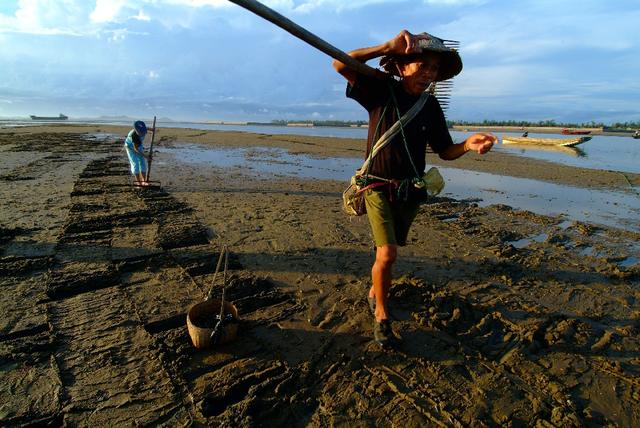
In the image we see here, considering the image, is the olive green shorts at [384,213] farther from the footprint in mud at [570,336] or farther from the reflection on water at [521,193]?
the reflection on water at [521,193]

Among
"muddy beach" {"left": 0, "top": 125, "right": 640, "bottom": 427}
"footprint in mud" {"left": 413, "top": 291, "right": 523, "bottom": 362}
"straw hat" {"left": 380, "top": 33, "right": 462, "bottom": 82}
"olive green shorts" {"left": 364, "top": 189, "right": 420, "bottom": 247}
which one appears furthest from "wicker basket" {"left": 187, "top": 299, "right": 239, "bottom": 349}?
"straw hat" {"left": 380, "top": 33, "right": 462, "bottom": 82}

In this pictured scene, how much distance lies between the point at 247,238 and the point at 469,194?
7461mm

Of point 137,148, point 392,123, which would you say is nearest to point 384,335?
point 392,123

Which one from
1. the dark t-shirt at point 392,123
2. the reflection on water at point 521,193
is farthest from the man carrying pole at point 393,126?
the reflection on water at point 521,193

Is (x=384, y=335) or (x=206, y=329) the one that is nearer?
(x=206, y=329)

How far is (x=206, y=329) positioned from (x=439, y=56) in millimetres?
3219

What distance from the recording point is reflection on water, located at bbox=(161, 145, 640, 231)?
8.45 m

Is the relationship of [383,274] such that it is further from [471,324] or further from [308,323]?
[471,324]

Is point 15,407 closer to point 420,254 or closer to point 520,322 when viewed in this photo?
point 520,322

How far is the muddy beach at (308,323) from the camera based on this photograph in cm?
254

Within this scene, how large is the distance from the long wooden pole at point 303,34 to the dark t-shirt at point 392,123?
0.14m

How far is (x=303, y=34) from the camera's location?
2793 mm

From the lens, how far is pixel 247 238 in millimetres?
5887

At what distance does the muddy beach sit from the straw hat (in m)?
2.50
